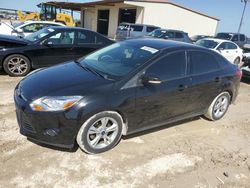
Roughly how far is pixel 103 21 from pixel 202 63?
29978mm

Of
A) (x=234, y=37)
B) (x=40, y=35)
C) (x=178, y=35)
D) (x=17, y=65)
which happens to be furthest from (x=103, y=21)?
(x=17, y=65)

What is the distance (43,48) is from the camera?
7332mm

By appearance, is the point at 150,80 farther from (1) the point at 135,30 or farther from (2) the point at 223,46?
(1) the point at 135,30

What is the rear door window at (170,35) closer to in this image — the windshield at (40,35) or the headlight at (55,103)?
the windshield at (40,35)

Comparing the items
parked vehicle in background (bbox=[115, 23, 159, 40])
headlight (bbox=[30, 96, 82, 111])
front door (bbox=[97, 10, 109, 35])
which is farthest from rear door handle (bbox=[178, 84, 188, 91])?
front door (bbox=[97, 10, 109, 35])

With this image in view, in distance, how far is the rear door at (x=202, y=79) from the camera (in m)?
4.43

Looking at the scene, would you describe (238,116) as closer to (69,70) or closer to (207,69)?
(207,69)

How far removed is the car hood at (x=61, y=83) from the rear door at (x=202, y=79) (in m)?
1.63

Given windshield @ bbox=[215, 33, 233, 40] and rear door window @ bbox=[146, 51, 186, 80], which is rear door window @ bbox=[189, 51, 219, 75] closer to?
rear door window @ bbox=[146, 51, 186, 80]

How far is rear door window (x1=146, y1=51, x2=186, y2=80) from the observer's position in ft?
12.8

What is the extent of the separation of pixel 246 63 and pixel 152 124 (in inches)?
276

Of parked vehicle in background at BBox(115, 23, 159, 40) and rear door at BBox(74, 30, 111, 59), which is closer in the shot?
rear door at BBox(74, 30, 111, 59)

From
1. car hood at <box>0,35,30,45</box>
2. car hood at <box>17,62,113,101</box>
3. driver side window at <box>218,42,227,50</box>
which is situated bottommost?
driver side window at <box>218,42,227,50</box>

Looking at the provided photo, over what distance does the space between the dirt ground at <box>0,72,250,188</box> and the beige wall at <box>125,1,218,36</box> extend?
2150 cm
